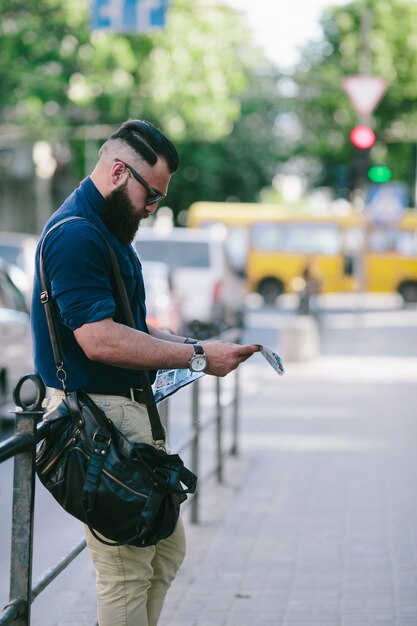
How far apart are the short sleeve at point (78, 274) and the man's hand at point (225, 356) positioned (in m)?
0.35

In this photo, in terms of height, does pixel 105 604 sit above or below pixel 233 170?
below

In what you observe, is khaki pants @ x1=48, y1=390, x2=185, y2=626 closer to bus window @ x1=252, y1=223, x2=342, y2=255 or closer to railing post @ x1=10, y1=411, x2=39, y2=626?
railing post @ x1=10, y1=411, x2=39, y2=626

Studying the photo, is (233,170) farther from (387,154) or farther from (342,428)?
(342,428)

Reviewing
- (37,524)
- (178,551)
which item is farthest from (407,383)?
(178,551)

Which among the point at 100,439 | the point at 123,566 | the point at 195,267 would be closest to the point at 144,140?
the point at 100,439

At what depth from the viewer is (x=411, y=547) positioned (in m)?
6.78

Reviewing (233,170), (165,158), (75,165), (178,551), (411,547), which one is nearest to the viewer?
(165,158)

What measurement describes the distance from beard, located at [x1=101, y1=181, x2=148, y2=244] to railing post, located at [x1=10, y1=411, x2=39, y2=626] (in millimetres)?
668

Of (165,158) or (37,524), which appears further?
(37,524)

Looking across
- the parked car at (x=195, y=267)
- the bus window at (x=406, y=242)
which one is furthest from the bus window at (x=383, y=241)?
the parked car at (x=195, y=267)

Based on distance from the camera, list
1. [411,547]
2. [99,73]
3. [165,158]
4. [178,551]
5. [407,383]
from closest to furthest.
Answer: [165,158] → [178,551] → [411,547] → [407,383] → [99,73]

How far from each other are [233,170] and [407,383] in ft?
127

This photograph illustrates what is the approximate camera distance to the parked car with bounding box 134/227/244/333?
24141 mm

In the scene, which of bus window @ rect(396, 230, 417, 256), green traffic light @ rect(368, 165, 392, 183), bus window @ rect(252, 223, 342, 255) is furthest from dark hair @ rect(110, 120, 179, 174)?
bus window @ rect(396, 230, 417, 256)
